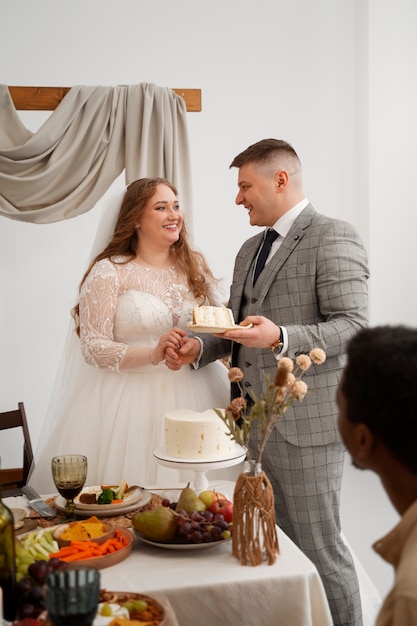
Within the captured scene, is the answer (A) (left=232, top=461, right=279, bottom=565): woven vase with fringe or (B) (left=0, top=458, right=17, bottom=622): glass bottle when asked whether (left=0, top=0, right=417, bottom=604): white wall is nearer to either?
(A) (left=232, top=461, right=279, bottom=565): woven vase with fringe

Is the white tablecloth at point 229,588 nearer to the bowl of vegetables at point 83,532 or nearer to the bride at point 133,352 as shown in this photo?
the bowl of vegetables at point 83,532

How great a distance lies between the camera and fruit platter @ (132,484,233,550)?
1.69 metres

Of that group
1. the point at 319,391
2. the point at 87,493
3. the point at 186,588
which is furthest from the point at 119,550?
the point at 319,391

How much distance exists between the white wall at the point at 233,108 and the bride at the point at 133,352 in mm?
1942

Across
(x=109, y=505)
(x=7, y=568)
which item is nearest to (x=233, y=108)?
(x=109, y=505)

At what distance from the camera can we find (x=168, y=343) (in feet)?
9.34

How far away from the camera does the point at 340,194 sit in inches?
227

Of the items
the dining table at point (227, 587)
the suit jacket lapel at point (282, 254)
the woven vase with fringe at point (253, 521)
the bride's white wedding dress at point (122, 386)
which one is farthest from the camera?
the bride's white wedding dress at point (122, 386)

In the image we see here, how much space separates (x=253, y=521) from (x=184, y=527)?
17cm

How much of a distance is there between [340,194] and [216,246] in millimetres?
1178

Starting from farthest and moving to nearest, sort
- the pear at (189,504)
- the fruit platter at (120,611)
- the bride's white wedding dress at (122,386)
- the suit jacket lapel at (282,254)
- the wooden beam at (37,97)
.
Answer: the wooden beam at (37,97), the bride's white wedding dress at (122,386), the suit jacket lapel at (282,254), the pear at (189,504), the fruit platter at (120,611)

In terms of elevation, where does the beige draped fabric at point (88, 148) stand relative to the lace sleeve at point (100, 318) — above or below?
above

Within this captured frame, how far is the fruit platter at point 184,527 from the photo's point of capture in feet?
5.54

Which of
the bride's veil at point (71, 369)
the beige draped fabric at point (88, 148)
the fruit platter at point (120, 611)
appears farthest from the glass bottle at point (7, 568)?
the beige draped fabric at point (88, 148)
